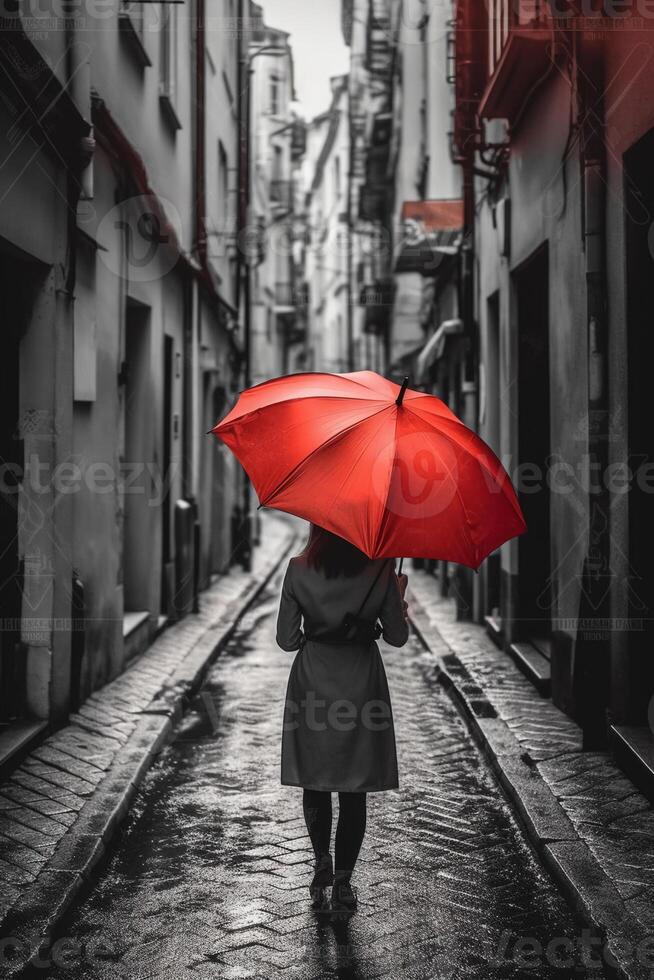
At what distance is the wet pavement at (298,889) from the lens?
447 centimetres

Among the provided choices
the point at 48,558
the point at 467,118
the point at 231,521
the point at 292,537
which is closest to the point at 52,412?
the point at 48,558

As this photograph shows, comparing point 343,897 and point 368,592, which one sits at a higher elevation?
point 368,592

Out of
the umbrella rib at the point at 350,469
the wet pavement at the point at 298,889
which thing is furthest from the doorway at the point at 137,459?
the umbrella rib at the point at 350,469

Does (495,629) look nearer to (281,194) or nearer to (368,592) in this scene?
(368,592)

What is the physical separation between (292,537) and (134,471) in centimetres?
1765

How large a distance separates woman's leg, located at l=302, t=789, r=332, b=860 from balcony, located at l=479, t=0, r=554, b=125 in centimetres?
547

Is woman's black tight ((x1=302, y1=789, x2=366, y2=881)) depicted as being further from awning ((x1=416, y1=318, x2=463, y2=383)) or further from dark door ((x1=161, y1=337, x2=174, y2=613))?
awning ((x1=416, y1=318, x2=463, y2=383))

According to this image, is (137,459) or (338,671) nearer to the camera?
(338,671)

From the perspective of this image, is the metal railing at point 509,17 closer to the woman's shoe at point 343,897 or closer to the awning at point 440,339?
the awning at point 440,339

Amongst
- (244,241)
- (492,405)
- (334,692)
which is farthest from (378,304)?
(334,692)

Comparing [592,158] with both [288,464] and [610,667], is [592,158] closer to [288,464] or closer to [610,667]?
[610,667]

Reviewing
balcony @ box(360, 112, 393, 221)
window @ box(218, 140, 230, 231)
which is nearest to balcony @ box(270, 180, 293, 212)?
balcony @ box(360, 112, 393, 221)

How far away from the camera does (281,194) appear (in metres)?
36.9

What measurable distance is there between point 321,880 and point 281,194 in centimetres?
3374
